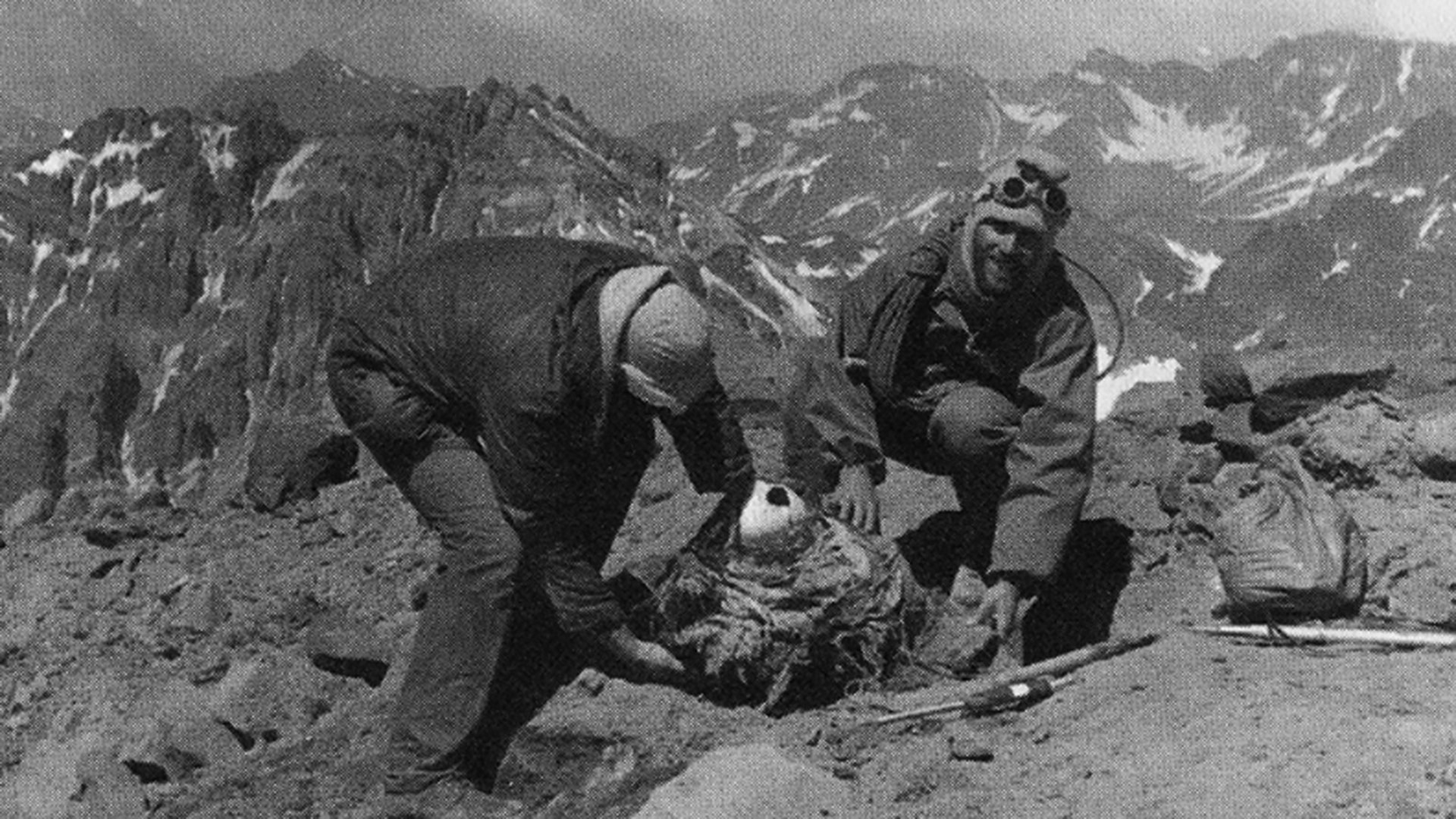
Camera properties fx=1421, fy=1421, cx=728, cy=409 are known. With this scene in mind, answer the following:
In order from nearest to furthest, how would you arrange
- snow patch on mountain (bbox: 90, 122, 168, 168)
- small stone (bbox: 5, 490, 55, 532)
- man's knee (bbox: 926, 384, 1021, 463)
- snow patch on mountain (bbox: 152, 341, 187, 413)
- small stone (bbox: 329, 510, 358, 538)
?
man's knee (bbox: 926, 384, 1021, 463) < small stone (bbox: 329, 510, 358, 538) < small stone (bbox: 5, 490, 55, 532) < snow patch on mountain (bbox: 152, 341, 187, 413) < snow patch on mountain (bbox: 90, 122, 168, 168)

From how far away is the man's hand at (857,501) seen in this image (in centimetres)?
516

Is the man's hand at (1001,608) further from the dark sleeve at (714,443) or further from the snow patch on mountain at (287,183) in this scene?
the snow patch on mountain at (287,183)

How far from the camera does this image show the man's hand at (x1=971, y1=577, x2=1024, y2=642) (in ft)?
16.2

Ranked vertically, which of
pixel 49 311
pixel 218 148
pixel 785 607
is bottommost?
pixel 785 607

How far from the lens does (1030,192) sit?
4934 mm

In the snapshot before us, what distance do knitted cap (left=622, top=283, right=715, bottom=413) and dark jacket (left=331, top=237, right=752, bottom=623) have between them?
0.11 m

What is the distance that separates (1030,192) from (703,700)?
2.13 metres

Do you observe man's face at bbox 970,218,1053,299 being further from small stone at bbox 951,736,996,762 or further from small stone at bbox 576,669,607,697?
small stone at bbox 576,669,607,697

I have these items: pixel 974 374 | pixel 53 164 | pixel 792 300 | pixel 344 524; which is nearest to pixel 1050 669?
pixel 974 374

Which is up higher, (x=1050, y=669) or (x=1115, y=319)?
(x=1115, y=319)

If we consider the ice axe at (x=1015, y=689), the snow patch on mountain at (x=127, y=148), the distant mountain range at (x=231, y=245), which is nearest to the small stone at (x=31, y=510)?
the ice axe at (x=1015, y=689)

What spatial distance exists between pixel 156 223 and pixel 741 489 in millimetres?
127396

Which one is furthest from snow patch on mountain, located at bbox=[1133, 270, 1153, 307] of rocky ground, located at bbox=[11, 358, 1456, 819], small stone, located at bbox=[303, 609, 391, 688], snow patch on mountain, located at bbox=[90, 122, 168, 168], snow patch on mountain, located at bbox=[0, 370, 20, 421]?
Result: small stone, located at bbox=[303, 609, 391, 688]

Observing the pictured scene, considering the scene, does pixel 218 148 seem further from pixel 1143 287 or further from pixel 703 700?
pixel 703 700
